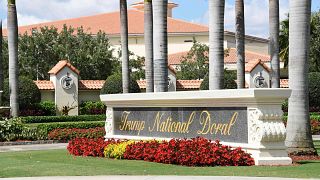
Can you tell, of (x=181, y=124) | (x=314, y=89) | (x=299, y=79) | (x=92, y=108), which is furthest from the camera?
(x=92, y=108)

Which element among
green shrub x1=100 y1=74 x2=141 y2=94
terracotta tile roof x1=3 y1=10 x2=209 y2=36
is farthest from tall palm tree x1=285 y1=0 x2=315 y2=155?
terracotta tile roof x1=3 y1=10 x2=209 y2=36

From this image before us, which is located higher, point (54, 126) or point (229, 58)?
point (229, 58)

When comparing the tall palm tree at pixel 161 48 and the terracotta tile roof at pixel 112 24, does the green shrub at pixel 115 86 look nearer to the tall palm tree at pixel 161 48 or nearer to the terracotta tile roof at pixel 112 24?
the tall palm tree at pixel 161 48

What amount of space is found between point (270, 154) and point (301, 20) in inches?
162

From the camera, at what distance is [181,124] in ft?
66.1

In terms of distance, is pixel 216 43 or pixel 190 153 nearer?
pixel 190 153

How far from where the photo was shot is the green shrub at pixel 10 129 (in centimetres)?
3378

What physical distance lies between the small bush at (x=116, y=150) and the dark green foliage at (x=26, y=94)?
A: 2685 centimetres

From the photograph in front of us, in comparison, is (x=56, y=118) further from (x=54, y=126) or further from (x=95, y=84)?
(x=54, y=126)

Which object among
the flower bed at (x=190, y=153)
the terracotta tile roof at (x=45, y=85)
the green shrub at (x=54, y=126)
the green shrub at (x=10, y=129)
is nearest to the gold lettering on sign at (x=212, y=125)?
the flower bed at (x=190, y=153)

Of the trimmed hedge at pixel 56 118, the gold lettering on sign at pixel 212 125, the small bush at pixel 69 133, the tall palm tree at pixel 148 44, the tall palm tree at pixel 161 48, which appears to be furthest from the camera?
the trimmed hedge at pixel 56 118

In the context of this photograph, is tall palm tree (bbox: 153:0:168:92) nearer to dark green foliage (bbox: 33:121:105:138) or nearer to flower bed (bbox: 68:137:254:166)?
flower bed (bbox: 68:137:254:166)

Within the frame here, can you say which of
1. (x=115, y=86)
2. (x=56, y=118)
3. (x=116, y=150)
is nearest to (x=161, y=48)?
(x=116, y=150)

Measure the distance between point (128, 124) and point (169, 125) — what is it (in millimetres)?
2508
